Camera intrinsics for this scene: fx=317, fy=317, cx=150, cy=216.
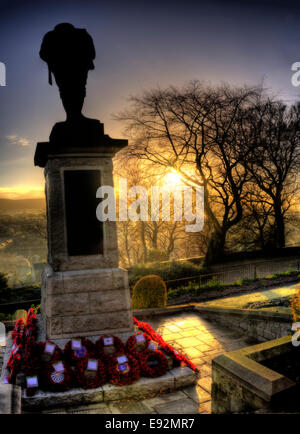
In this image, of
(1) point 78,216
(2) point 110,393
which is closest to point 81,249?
(1) point 78,216

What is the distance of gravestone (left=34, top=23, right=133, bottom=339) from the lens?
5.57m

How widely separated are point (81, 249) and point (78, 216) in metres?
0.62

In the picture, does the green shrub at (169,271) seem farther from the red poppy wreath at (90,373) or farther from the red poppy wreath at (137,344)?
the red poppy wreath at (90,373)

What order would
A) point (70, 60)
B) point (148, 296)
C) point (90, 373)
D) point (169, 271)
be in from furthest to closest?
1. point (169, 271)
2. point (148, 296)
3. point (70, 60)
4. point (90, 373)

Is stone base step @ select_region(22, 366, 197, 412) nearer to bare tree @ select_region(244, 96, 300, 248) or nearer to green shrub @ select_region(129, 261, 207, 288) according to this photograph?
green shrub @ select_region(129, 261, 207, 288)

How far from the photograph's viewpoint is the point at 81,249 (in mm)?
5918

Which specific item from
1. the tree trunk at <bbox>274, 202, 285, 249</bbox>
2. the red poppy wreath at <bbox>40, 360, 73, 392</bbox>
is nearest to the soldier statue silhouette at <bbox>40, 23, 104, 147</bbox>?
the red poppy wreath at <bbox>40, 360, 73, 392</bbox>

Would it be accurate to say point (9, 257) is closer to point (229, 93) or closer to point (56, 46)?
point (229, 93)

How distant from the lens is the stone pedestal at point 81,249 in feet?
18.2

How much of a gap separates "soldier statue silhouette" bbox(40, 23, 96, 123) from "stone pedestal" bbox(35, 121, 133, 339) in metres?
0.60

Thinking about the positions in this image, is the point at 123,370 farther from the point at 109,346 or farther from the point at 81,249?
the point at 81,249

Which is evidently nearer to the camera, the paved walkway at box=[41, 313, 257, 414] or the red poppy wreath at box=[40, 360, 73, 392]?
the paved walkway at box=[41, 313, 257, 414]

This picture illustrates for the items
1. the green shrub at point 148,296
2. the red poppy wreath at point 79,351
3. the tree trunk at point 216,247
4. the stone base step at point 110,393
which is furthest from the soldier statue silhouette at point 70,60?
the tree trunk at point 216,247
